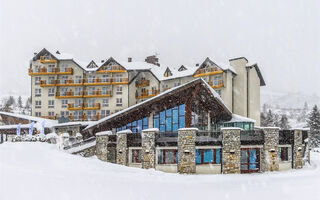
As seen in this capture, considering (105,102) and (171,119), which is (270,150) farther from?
(105,102)

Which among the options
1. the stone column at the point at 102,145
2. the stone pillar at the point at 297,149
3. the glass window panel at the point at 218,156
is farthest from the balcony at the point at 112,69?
the stone pillar at the point at 297,149

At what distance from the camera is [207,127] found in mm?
33594

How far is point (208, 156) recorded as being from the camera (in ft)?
78.2

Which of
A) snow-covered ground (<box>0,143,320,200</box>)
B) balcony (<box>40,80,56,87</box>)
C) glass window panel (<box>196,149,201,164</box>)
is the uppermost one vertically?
balcony (<box>40,80,56,87</box>)

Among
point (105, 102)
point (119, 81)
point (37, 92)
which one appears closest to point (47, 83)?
point (37, 92)

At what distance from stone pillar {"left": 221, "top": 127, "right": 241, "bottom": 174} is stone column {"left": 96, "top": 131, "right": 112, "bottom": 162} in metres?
9.82

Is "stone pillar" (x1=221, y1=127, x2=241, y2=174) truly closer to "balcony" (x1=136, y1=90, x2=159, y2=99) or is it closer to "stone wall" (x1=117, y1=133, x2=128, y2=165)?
"stone wall" (x1=117, y1=133, x2=128, y2=165)

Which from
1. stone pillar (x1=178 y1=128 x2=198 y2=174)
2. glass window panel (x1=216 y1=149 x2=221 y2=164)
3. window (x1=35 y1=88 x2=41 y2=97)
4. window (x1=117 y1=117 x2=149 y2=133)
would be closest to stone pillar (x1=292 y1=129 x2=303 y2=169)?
glass window panel (x1=216 y1=149 x2=221 y2=164)

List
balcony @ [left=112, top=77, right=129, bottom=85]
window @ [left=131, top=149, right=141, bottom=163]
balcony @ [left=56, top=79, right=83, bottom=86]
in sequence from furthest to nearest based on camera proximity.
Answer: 1. balcony @ [left=56, top=79, right=83, bottom=86]
2. balcony @ [left=112, top=77, right=129, bottom=85]
3. window @ [left=131, top=149, right=141, bottom=163]

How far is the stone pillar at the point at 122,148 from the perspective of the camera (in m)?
26.1

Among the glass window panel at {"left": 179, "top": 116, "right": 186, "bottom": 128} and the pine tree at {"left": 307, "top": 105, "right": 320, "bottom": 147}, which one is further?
the pine tree at {"left": 307, "top": 105, "right": 320, "bottom": 147}

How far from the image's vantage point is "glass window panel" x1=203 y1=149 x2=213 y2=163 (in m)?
23.8

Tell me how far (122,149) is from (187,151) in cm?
571

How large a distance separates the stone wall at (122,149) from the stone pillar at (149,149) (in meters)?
1.93
